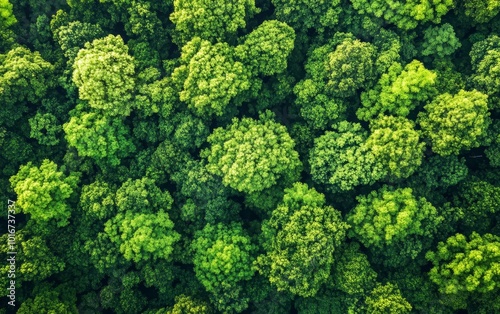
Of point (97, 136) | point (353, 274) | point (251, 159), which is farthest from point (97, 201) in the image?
point (353, 274)

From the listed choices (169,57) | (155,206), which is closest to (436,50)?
(169,57)

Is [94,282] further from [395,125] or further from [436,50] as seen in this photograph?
[436,50]

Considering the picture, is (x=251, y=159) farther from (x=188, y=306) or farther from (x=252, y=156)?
(x=188, y=306)

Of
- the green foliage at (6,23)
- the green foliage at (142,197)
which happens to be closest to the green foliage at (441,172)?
the green foliage at (142,197)

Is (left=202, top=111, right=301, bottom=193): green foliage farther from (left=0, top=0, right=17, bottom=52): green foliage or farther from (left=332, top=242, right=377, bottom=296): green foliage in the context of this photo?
(left=0, top=0, right=17, bottom=52): green foliage

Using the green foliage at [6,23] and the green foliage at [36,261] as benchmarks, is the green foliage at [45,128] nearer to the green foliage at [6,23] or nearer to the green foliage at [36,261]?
the green foliage at [6,23]
